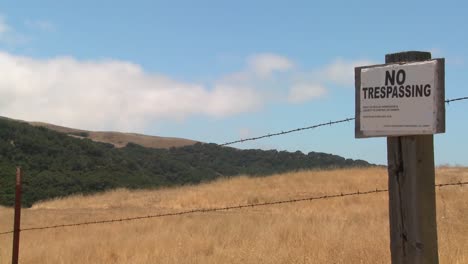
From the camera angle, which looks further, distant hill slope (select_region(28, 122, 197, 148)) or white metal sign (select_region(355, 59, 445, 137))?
distant hill slope (select_region(28, 122, 197, 148))

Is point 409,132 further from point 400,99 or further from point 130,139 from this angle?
point 130,139

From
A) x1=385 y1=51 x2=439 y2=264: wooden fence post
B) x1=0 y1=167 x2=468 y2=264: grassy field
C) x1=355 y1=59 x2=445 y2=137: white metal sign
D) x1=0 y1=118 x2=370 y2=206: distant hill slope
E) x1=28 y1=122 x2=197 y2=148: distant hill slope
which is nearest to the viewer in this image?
x1=355 y1=59 x2=445 y2=137: white metal sign

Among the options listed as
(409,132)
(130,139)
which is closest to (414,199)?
(409,132)

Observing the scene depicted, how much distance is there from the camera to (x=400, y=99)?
3410mm

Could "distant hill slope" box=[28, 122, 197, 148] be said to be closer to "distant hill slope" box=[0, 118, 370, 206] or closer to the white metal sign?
"distant hill slope" box=[0, 118, 370, 206]

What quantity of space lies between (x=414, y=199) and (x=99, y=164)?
6886cm

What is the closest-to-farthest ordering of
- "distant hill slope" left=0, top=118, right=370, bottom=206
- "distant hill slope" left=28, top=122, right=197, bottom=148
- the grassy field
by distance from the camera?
1. the grassy field
2. "distant hill slope" left=0, top=118, right=370, bottom=206
3. "distant hill slope" left=28, top=122, right=197, bottom=148

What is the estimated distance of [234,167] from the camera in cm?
6925

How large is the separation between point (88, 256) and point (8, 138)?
65.4 meters

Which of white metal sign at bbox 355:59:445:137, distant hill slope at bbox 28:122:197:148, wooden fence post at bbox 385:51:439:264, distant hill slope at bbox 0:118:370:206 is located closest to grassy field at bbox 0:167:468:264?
wooden fence post at bbox 385:51:439:264

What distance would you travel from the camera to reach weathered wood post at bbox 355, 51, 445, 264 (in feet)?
10.9

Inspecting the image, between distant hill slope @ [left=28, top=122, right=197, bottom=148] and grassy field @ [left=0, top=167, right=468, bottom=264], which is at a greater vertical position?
distant hill slope @ [left=28, top=122, right=197, bottom=148]

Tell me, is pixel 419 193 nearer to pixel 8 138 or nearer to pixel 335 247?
pixel 335 247

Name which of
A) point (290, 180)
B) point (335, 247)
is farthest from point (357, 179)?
point (335, 247)
